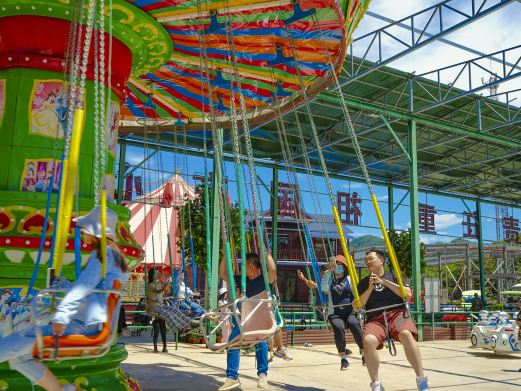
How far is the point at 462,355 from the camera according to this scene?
37.8 ft

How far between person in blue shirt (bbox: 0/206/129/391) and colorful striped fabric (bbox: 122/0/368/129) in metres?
2.17

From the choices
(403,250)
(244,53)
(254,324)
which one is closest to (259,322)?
(254,324)

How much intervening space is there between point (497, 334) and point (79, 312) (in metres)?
10.1

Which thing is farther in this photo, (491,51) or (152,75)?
(491,51)

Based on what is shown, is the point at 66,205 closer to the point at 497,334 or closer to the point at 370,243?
the point at 497,334

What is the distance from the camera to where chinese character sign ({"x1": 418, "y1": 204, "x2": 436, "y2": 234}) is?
95.6 ft

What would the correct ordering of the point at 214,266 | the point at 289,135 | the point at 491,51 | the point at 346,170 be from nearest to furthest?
the point at 214,266 → the point at 491,51 → the point at 289,135 → the point at 346,170

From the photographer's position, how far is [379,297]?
5699mm

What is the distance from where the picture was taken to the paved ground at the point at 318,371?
23.0ft

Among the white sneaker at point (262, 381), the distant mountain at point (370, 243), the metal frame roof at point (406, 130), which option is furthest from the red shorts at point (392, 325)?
the distant mountain at point (370, 243)

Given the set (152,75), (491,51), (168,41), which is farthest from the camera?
(491,51)

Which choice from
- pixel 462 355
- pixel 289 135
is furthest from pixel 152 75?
pixel 289 135

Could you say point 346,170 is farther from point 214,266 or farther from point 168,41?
point 168,41

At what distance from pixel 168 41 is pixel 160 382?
4.03 m
